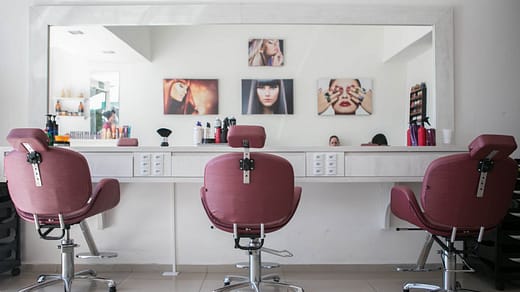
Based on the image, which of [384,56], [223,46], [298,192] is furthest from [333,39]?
[298,192]

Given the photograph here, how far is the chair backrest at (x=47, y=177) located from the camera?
2.30 metres

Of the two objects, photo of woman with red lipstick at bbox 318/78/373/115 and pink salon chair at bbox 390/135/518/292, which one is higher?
photo of woman with red lipstick at bbox 318/78/373/115

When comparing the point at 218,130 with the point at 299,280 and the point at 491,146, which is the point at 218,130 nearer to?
the point at 299,280

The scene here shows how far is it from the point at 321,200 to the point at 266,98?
2.95 feet

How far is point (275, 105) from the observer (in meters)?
3.32

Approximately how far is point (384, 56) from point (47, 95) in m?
2.61

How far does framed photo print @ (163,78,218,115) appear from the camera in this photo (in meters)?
3.31

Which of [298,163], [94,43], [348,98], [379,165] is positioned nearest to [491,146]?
[379,165]

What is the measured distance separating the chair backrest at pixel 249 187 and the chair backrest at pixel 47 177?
733mm

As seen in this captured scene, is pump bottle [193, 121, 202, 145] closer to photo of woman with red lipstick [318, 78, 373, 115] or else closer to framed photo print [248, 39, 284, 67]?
framed photo print [248, 39, 284, 67]

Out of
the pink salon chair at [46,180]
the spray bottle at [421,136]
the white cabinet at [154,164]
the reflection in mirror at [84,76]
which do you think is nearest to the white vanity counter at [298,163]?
the white cabinet at [154,164]

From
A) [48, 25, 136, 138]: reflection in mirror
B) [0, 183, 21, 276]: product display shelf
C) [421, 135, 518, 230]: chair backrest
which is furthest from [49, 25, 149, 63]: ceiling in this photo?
[421, 135, 518, 230]: chair backrest

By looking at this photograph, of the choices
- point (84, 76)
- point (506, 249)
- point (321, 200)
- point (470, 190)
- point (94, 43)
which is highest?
point (94, 43)

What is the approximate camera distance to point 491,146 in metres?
2.13
